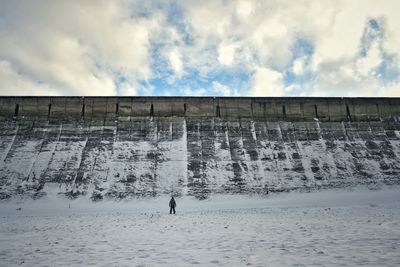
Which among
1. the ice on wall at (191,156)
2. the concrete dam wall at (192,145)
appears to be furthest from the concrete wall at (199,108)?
the ice on wall at (191,156)

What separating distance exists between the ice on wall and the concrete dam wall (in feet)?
0.24

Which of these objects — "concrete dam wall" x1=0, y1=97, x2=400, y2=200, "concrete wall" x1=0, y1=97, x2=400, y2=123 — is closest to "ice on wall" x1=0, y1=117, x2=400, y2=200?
"concrete dam wall" x1=0, y1=97, x2=400, y2=200

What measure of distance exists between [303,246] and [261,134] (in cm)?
2036

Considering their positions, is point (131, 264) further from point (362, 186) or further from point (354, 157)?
point (354, 157)

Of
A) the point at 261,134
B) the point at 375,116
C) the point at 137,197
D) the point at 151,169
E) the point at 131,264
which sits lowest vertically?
the point at 131,264

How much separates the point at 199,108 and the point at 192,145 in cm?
456

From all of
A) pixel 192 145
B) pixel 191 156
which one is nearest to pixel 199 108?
pixel 192 145

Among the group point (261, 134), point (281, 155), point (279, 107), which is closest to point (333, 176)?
point (281, 155)

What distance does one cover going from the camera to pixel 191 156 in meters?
23.8

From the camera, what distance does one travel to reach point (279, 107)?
94.0 feet

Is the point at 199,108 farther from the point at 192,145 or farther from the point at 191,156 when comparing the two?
the point at 191,156

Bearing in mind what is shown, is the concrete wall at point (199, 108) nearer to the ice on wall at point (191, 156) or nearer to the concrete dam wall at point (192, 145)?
the concrete dam wall at point (192, 145)

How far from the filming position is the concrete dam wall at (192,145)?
2155cm

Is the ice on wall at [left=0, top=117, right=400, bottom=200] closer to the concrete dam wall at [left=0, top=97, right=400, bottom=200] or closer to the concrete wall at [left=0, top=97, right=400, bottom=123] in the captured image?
the concrete dam wall at [left=0, top=97, right=400, bottom=200]
